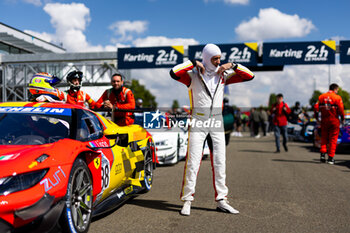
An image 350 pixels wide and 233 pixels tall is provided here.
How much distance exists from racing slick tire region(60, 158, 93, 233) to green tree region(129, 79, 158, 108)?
→ 76.2 meters

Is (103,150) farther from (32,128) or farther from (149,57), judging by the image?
(149,57)

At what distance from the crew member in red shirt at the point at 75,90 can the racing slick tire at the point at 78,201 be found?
290 centimetres

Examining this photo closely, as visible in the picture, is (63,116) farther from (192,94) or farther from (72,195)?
(192,94)

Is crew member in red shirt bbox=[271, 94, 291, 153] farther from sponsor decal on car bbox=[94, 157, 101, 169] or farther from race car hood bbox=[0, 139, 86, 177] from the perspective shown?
race car hood bbox=[0, 139, 86, 177]

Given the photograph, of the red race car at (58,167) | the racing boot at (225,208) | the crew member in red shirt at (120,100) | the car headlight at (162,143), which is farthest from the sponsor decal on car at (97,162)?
the car headlight at (162,143)

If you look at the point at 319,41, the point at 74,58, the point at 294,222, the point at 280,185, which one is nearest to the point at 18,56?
the point at 74,58

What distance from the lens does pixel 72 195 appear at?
3168 millimetres

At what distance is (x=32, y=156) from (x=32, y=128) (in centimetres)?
94

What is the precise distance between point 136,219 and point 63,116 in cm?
136

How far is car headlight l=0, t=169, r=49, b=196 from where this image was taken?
8.57 feet

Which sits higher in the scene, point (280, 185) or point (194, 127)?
point (194, 127)

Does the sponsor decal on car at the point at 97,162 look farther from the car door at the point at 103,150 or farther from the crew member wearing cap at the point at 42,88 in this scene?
the crew member wearing cap at the point at 42,88

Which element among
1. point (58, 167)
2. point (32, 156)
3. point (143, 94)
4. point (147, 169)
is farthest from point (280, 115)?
point (143, 94)

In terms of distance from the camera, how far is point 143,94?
89500 millimetres
